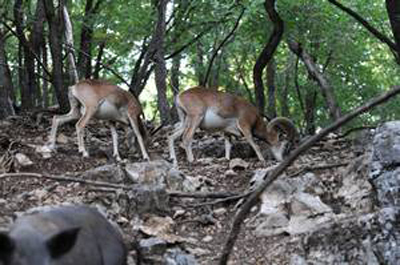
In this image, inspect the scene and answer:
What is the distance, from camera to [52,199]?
32.2 ft

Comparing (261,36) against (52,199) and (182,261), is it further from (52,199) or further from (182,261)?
(182,261)

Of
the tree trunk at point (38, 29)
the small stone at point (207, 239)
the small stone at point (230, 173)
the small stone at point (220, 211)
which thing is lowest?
the small stone at point (207, 239)

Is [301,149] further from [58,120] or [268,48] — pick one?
[268,48]

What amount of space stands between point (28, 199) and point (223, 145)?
7.19 m

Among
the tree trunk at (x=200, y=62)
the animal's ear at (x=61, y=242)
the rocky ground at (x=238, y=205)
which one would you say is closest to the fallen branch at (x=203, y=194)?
the rocky ground at (x=238, y=205)

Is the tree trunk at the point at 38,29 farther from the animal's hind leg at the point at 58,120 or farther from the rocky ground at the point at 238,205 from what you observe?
the rocky ground at the point at 238,205

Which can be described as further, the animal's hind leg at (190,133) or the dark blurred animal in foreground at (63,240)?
the animal's hind leg at (190,133)

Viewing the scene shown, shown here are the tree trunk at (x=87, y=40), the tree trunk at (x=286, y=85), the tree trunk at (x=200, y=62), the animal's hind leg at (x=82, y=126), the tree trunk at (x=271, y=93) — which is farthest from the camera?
the tree trunk at (x=286, y=85)

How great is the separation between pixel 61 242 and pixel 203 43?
54.3 feet

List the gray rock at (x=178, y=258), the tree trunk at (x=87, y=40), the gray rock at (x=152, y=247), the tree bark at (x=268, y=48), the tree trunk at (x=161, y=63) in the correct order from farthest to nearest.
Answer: the tree trunk at (x=87, y=40)
the tree trunk at (x=161, y=63)
the tree bark at (x=268, y=48)
the gray rock at (x=152, y=247)
the gray rock at (x=178, y=258)

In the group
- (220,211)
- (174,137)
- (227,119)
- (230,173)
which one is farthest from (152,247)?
(227,119)

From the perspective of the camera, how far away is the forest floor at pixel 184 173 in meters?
8.62

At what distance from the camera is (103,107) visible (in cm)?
1554

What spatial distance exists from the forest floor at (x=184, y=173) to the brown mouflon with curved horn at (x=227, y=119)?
47cm
